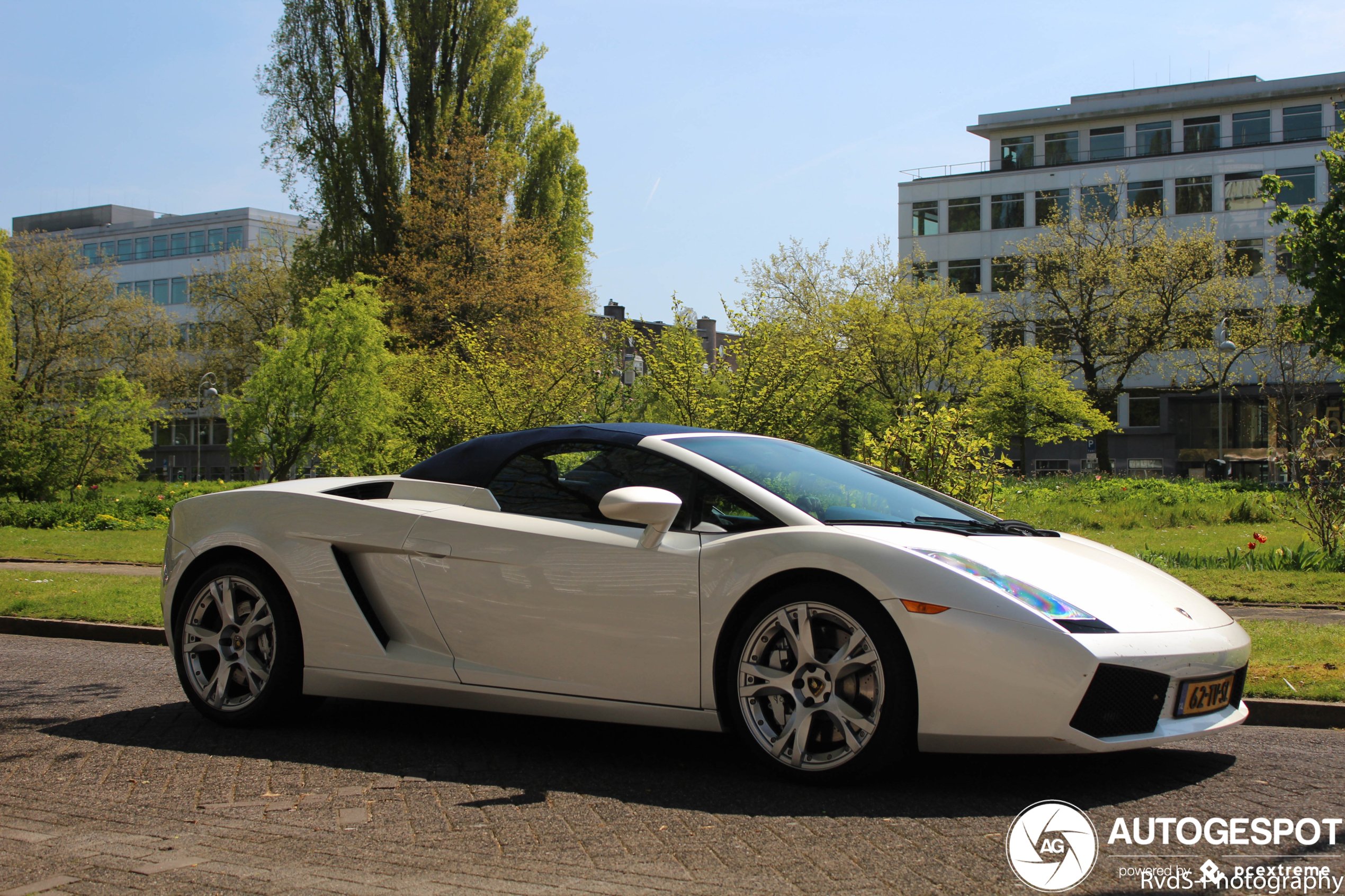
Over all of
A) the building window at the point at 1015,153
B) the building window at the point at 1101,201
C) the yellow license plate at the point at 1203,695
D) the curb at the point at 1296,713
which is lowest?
the curb at the point at 1296,713

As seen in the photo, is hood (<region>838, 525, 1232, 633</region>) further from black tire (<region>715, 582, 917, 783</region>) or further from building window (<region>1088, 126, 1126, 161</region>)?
building window (<region>1088, 126, 1126, 161</region>)

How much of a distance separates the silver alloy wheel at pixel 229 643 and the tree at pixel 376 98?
32094mm

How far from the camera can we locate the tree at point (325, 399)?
23.3 meters

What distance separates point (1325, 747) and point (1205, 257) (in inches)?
1864

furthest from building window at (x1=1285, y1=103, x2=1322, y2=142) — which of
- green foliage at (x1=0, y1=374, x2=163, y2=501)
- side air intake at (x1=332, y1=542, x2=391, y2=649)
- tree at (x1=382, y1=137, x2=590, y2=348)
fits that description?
side air intake at (x1=332, y1=542, x2=391, y2=649)

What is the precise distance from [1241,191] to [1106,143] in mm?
7297

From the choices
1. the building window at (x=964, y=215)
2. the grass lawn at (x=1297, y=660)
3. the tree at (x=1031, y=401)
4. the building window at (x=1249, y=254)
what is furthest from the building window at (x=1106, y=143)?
the grass lawn at (x=1297, y=660)

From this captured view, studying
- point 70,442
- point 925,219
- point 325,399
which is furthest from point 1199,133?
point 70,442

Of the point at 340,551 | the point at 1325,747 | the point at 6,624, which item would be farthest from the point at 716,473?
the point at 6,624

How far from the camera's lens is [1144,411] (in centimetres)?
5869

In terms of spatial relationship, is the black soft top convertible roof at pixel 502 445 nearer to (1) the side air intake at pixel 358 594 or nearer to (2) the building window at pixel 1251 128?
(1) the side air intake at pixel 358 594

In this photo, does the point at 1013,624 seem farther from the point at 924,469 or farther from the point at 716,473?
the point at 924,469

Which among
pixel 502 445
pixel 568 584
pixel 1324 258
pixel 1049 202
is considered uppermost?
pixel 1049 202

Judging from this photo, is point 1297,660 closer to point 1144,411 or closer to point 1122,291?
point 1122,291
